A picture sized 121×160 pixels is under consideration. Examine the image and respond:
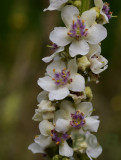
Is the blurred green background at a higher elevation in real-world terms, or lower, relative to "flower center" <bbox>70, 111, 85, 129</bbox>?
higher

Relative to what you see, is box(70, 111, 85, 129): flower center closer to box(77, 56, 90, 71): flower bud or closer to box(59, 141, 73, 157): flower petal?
box(59, 141, 73, 157): flower petal

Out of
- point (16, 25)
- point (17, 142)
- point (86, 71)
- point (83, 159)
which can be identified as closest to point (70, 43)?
point (86, 71)

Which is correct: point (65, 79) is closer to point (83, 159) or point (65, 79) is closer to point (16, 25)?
point (83, 159)

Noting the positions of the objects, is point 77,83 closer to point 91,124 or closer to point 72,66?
point 72,66

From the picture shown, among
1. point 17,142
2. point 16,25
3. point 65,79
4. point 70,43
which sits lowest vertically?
point 17,142

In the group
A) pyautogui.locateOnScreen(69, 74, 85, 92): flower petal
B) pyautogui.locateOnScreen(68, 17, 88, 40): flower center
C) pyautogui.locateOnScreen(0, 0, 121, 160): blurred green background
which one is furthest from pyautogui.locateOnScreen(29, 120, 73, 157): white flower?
pyautogui.locateOnScreen(0, 0, 121, 160): blurred green background

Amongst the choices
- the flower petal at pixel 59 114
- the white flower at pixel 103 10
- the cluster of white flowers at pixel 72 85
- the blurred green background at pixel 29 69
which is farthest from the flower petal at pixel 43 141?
the blurred green background at pixel 29 69

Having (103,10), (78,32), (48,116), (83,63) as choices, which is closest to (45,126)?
(48,116)
